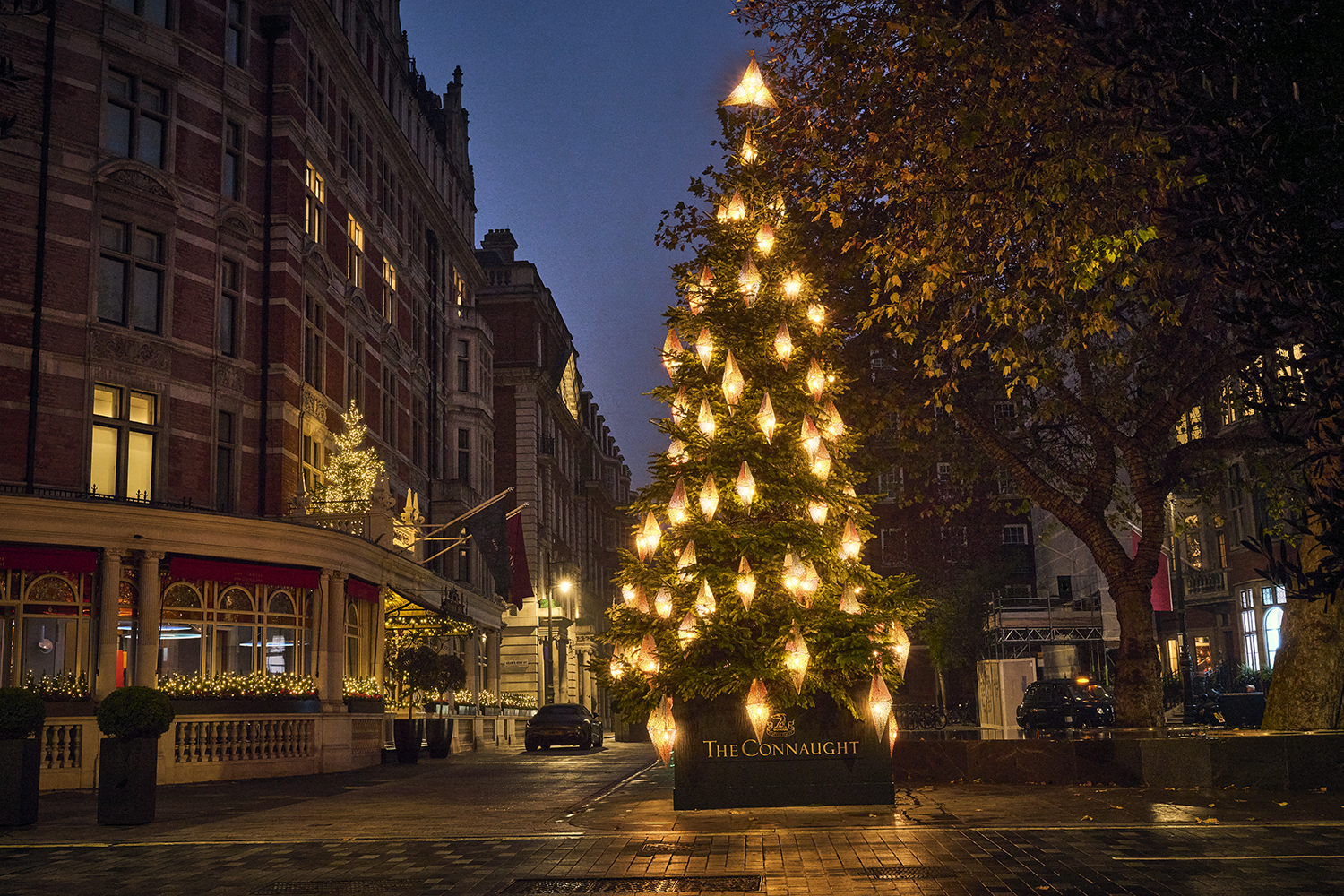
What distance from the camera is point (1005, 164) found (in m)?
13.4

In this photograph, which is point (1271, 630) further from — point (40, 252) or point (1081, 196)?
point (40, 252)

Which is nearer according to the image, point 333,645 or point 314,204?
point 333,645

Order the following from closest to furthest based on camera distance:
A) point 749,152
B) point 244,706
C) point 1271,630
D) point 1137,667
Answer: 1. point 749,152
2. point 1137,667
3. point 244,706
4. point 1271,630

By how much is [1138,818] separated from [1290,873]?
3318 mm

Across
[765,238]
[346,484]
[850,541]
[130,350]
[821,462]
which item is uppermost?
[130,350]

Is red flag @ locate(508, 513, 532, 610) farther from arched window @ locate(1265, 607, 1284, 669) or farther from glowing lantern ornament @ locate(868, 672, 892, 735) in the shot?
arched window @ locate(1265, 607, 1284, 669)

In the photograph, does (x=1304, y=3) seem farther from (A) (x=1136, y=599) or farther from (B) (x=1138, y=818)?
(A) (x=1136, y=599)

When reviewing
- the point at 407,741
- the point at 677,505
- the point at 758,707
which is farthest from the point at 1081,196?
the point at 407,741

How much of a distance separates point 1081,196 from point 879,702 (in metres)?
6.00

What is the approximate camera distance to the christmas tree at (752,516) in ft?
45.5

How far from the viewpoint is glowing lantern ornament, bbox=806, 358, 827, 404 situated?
14.8m

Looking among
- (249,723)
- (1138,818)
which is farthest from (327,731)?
(1138,818)

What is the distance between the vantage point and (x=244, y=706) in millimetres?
23125

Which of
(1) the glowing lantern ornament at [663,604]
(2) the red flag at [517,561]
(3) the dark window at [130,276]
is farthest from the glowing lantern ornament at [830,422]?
(2) the red flag at [517,561]
